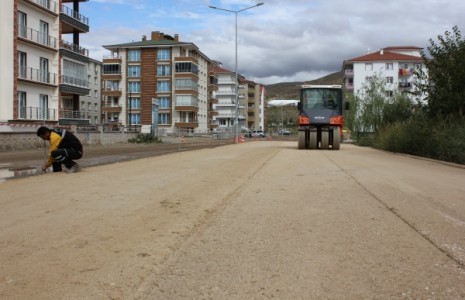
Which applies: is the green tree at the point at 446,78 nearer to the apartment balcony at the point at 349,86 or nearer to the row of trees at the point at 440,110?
the row of trees at the point at 440,110

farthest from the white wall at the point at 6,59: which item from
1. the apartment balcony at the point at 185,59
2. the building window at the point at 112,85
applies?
the building window at the point at 112,85

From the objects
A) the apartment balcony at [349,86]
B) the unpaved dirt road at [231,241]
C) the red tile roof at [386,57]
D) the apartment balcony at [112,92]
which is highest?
the red tile roof at [386,57]

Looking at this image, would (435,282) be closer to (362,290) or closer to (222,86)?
(362,290)

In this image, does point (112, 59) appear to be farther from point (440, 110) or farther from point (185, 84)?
point (440, 110)

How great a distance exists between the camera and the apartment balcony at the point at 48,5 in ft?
138

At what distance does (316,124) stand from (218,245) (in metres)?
26.4

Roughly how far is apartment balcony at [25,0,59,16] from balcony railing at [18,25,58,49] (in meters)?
2.10

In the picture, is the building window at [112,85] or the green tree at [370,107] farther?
the building window at [112,85]

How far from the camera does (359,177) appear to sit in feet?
44.8

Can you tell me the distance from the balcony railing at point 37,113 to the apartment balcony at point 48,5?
8.54 meters

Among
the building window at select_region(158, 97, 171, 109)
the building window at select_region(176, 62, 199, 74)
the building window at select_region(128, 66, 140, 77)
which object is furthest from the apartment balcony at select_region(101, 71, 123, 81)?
the building window at select_region(176, 62, 199, 74)

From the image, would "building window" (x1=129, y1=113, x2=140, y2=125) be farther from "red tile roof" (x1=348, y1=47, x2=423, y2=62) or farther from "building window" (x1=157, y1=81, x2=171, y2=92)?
"red tile roof" (x1=348, y1=47, x2=423, y2=62)

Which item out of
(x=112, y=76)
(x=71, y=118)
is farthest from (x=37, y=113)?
(x=112, y=76)

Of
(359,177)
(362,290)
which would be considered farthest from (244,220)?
(359,177)
